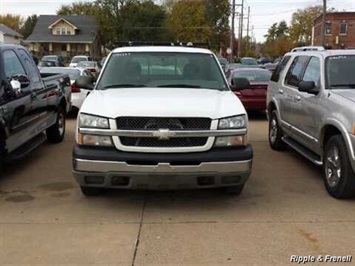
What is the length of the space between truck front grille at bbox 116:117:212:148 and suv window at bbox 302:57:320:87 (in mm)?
2478

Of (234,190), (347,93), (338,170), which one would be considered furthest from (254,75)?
(234,190)

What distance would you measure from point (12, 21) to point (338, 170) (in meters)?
133

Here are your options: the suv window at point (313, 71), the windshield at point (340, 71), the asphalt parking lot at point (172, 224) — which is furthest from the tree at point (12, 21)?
the asphalt parking lot at point (172, 224)

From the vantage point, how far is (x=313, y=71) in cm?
755

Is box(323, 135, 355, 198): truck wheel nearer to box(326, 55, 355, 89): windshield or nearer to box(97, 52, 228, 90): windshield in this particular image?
box(326, 55, 355, 89): windshield

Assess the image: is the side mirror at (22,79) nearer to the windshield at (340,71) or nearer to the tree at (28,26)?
the windshield at (340,71)

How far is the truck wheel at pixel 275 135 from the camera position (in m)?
9.20

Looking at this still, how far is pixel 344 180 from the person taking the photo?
601cm

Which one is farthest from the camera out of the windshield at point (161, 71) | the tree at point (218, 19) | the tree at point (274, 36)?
the tree at point (274, 36)

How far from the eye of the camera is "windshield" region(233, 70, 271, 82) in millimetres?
14410

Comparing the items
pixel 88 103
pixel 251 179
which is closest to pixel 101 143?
pixel 88 103

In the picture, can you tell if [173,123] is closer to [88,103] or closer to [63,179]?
[88,103]

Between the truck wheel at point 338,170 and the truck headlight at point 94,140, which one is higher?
the truck headlight at point 94,140

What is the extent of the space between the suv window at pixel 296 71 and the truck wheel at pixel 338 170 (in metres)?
1.91
